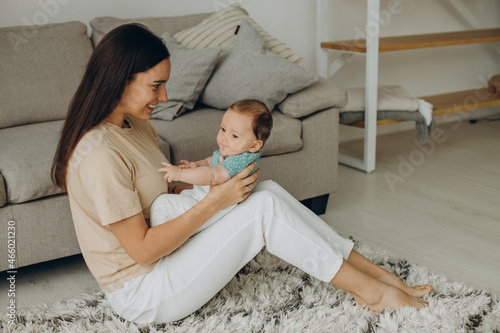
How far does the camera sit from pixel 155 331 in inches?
57.5

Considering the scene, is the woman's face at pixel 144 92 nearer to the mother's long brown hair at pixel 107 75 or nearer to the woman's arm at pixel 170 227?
the mother's long brown hair at pixel 107 75

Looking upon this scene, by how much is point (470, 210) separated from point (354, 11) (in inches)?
64.0

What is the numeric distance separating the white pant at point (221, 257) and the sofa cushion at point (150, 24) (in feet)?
4.53

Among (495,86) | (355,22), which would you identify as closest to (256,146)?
(355,22)

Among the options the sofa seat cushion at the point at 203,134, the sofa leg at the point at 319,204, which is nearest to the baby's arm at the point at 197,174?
the sofa seat cushion at the point at 203,134

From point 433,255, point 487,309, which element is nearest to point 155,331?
point 487,309

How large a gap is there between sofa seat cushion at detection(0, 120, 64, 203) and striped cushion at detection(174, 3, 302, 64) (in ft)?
2.80

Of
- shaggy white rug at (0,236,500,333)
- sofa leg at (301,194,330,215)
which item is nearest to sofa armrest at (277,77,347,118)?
sofa leg at (301,194,330,215)

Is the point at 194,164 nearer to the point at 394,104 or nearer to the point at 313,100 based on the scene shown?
the point at 313,100

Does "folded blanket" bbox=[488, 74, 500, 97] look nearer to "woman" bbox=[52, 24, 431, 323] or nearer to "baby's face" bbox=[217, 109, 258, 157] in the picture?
"woman" bbox=[52, 24, 431, 323]

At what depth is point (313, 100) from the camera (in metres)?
2.27

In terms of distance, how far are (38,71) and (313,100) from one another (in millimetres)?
1161

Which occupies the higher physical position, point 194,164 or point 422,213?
point 194,164

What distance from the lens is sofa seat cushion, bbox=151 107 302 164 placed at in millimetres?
2033
